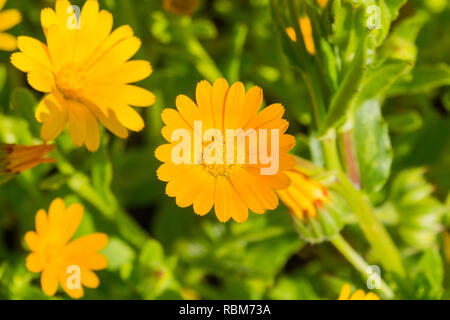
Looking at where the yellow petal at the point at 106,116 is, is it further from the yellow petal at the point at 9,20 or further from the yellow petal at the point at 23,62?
the yellow petal at the point at 9,20

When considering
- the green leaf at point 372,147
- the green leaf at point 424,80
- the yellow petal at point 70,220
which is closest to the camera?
the yellow petal at point 70,220

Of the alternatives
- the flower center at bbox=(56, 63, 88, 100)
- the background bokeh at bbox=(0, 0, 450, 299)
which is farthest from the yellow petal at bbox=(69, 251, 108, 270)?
the flower center at bbox=(56, 63, 88, 100)

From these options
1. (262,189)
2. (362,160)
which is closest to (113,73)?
(262,189)

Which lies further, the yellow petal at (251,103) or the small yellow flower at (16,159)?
the small yellow flower at (16,159)

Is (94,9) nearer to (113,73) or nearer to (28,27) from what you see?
(113,73)

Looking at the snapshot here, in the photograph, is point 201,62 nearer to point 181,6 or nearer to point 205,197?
point 181,6

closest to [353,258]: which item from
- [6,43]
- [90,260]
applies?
[90,260]

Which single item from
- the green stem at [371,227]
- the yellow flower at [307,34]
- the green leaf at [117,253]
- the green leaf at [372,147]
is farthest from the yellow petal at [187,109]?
the green leaf at [117,253]
